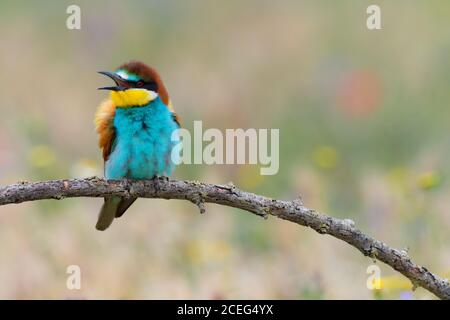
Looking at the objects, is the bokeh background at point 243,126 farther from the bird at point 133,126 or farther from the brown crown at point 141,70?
the brown crown at point 141,70

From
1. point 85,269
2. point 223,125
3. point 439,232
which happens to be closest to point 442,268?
point 439,232

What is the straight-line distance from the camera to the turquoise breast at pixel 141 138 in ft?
13.6

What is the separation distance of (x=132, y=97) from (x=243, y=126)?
253cm

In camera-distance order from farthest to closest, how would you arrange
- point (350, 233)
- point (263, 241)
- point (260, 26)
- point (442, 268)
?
point (260, 26) < point (263, 241) < point (442, 268) < point (350, 233)

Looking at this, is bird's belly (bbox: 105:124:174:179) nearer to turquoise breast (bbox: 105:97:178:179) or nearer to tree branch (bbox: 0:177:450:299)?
turquoise breast (bbox: 105:97:178:179)

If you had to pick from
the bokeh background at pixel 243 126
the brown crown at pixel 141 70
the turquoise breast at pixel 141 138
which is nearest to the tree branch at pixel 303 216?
the bokeh background at pixel 243 126

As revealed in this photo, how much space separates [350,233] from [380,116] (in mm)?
3530

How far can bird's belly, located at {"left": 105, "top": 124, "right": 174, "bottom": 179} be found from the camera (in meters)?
4.10

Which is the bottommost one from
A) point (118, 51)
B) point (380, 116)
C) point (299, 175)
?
point (299, 175)

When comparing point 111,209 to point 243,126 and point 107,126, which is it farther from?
point 243,126

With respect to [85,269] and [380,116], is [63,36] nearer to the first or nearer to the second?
[380,116]

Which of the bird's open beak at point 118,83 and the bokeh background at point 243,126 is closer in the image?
the bird's open beak at point 118,83

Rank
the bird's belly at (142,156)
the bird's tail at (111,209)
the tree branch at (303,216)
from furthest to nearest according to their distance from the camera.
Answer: the bird's tail at (111,209), the bird's belly at (142,156), the tree branch at (303,216)

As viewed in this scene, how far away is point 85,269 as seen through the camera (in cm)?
500
